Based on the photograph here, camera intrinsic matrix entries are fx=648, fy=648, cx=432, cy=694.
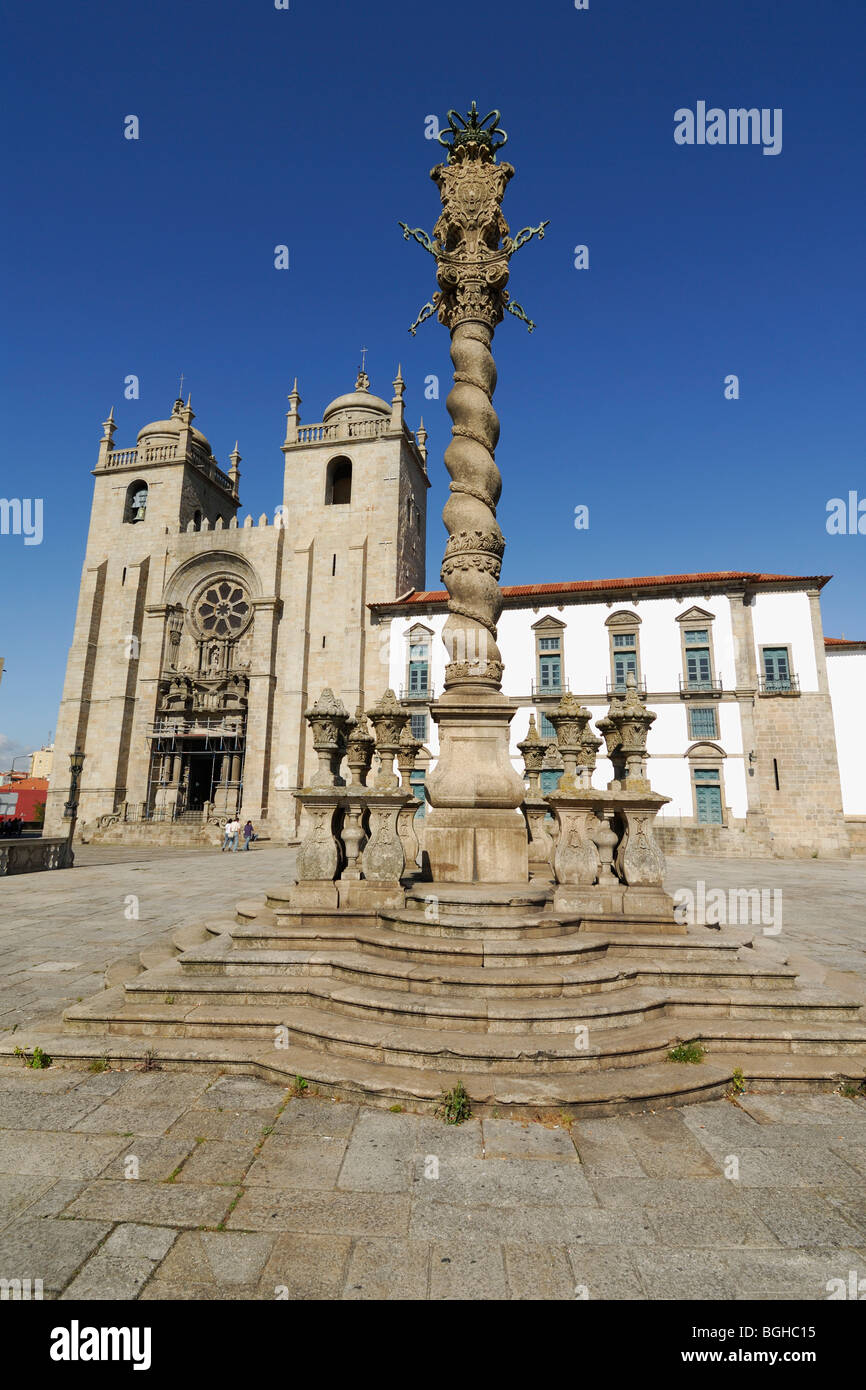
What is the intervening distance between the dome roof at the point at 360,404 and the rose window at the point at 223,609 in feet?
39.4

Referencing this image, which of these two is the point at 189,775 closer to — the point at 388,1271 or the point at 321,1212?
the point at 321,1212

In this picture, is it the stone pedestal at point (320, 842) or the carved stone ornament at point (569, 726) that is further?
the carved stone ornament at point (569, 726)

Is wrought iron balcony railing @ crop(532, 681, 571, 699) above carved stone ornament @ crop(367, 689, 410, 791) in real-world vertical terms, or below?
above

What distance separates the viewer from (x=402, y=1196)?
3086 millimetres

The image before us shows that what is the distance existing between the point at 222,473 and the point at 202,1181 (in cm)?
4777

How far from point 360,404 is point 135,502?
15.3 metres

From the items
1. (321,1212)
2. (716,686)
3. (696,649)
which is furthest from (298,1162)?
(696,649)

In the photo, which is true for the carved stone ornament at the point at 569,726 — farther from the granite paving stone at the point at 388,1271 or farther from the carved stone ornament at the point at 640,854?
the granite paving stone at the point at 388,1271

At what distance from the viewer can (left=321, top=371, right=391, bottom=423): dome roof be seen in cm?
3794

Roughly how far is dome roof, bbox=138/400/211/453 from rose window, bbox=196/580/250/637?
456 inches

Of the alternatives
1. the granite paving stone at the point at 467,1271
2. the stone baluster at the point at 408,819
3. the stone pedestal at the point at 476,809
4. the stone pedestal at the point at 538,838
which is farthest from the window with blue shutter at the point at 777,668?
the granite paving stone at the point at 467,1271

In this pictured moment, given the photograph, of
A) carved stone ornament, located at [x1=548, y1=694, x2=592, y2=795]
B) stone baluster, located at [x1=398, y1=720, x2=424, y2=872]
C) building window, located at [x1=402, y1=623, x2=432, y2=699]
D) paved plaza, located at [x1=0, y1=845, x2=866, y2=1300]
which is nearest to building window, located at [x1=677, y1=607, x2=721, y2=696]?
building window, located at [x1=402, y1=623, x2=432, y2=699]

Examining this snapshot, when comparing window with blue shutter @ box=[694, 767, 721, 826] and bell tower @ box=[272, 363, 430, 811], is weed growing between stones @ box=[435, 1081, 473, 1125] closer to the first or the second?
window with blue shutter @ box=[694, 767, 721, 826]

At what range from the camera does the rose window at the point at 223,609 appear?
3683cm
